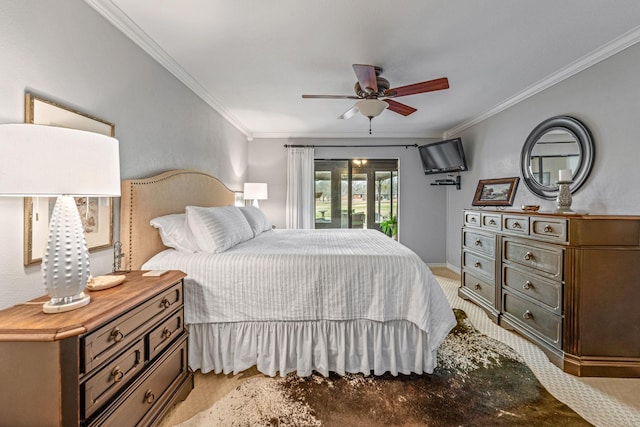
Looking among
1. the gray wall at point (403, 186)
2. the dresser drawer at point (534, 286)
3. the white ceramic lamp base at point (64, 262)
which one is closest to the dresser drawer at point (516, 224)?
the dresser drawer at point (534, 286)

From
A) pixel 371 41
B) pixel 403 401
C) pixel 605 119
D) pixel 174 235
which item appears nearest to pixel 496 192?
pixel 605 119

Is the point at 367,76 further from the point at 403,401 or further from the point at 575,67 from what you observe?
the point at 403,401

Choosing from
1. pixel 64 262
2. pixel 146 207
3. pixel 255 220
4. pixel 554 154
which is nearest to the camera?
pixel 64 262

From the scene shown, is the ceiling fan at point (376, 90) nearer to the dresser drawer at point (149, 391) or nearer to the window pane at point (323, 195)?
the window pane at point (323, 195)

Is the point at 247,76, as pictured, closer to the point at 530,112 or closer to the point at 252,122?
the point at 252,122

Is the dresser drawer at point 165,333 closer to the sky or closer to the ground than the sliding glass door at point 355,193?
closer to the ground

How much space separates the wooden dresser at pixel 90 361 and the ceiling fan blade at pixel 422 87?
7.79 ft

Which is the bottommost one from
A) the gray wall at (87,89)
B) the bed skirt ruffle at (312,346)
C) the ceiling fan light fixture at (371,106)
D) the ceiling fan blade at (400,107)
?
the bed skirt ruffle at (312,346)

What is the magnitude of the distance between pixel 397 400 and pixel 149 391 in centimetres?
143

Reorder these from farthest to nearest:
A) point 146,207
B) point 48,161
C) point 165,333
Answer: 1. point 146,207
2. point 165,333
3. point 48,161

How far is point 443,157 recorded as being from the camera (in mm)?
4461

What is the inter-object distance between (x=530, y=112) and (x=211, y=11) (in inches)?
137

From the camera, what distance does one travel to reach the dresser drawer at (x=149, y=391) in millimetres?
1112

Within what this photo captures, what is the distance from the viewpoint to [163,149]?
7.65ft
